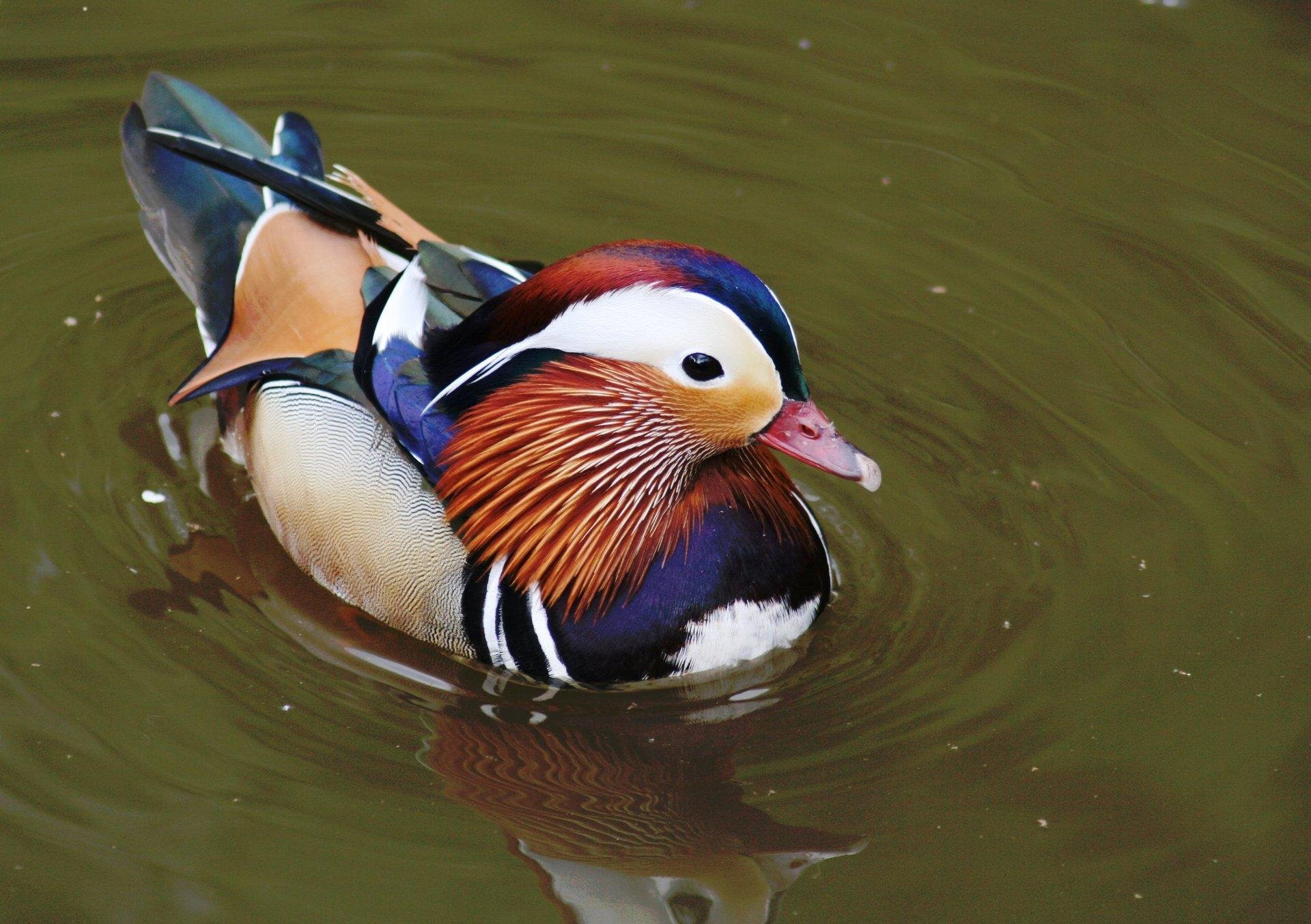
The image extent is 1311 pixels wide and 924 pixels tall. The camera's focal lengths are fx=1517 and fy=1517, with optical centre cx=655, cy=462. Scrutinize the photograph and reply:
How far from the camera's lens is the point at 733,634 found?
4105 mm

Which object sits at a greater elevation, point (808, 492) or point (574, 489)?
point (574, 489)

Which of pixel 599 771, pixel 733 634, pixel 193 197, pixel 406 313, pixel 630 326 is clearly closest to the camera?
pixel 630 326

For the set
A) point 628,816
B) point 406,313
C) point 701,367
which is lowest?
point 628,816

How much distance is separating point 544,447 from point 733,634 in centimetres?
72

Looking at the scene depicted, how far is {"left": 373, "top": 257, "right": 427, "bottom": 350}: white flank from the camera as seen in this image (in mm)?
4199

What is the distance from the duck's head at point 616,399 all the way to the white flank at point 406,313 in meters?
0.08

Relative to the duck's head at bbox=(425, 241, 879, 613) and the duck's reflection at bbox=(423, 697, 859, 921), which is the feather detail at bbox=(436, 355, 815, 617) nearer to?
the duck's head at bbox=(425, 241, 879, 613)

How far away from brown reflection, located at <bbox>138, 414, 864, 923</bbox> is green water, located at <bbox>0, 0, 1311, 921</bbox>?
13mm

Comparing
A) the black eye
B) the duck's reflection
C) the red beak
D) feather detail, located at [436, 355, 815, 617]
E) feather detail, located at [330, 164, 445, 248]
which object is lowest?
the duck's reflection

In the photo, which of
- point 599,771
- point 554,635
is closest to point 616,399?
point 554,635

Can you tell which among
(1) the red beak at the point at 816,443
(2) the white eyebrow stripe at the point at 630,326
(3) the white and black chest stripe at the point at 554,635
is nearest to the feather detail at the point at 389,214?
(2) the white eyebrow stripe at the point at 630,326

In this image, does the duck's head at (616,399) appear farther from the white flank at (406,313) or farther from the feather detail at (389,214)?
the feather detail at (389,214)

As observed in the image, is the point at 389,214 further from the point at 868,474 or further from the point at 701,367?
the point at 868,474

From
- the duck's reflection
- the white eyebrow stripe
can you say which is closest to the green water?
the duck's reflection
